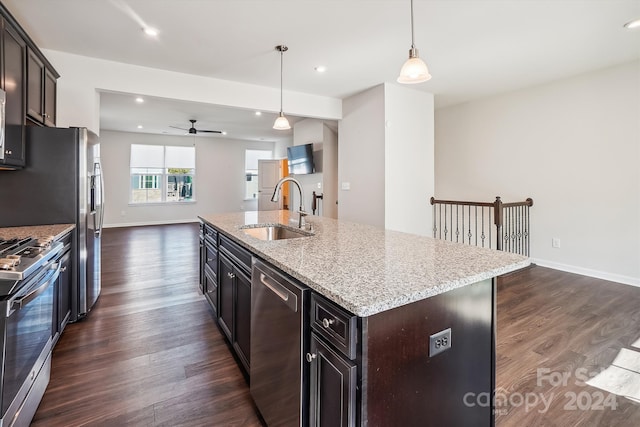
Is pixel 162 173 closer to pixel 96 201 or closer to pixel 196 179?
pixel 196 179

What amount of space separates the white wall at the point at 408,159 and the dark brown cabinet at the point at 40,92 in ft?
12.6

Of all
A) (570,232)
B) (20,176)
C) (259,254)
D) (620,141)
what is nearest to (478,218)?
(570,232)

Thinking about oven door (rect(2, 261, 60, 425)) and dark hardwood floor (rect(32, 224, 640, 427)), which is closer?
oven door (rect(2, 261, 60, 425))

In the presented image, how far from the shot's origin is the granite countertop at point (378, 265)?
1001 millimetres

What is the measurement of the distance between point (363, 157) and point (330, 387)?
406 centimetres

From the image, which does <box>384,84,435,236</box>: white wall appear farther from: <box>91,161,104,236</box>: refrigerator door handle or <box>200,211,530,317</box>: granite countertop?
<box>91,161,104,236</box>: refrigerator door handle

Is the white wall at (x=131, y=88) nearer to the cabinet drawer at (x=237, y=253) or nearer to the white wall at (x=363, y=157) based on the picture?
the white wall at (x=363, y=157)

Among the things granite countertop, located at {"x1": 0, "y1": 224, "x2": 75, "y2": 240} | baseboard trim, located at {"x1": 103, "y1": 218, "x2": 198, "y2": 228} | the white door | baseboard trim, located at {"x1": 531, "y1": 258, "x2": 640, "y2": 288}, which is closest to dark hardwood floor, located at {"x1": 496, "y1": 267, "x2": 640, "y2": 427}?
baseboard trim, located at {"x1": 531, "y1": 258, "x2": 640, "y2": 288}

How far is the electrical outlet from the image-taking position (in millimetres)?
1130

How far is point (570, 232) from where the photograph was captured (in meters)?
4.23

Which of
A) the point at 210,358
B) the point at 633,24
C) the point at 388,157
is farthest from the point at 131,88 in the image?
the point at 633,24

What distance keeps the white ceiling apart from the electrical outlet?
8.17 feet

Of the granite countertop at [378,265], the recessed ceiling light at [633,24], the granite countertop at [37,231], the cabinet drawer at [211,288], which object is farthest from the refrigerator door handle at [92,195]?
the recessed ceiling light at [633,24]

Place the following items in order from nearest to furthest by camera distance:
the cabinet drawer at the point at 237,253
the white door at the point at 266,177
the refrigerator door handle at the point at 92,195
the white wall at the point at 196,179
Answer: the cabinet drawer at the point at 237,253
the refrigerator door handle at the point at 92,195
the white wall at the point at 196,179
the white door at the point at 266,177
